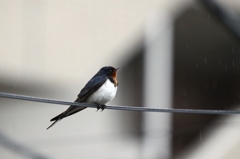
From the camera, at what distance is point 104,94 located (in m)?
6.50

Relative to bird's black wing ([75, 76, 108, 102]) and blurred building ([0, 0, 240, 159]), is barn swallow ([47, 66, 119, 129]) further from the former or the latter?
blurred building ([0, 0, 240, 159])

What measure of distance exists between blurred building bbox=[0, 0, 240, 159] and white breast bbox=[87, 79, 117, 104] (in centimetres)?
632

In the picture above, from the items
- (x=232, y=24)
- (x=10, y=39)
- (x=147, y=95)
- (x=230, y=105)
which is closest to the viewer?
(x=232, y=24)

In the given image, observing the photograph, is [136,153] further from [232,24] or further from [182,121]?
[232,24]

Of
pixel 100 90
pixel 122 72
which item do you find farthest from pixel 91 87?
pixel 122 72

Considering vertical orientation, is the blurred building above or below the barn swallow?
above

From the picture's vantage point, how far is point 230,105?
16.2 meters

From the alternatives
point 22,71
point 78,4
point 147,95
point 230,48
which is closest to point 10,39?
point 22,71

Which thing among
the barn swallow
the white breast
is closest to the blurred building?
the barn swallow

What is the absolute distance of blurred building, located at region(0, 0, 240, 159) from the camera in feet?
44.0

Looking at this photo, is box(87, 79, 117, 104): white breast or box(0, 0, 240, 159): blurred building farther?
box(0, 0, 240, 159): blurred building

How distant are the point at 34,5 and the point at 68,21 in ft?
2.73

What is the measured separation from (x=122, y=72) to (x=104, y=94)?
8508 mm

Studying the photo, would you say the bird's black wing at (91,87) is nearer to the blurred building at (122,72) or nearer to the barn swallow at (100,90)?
the barn swallow at (100,90)
